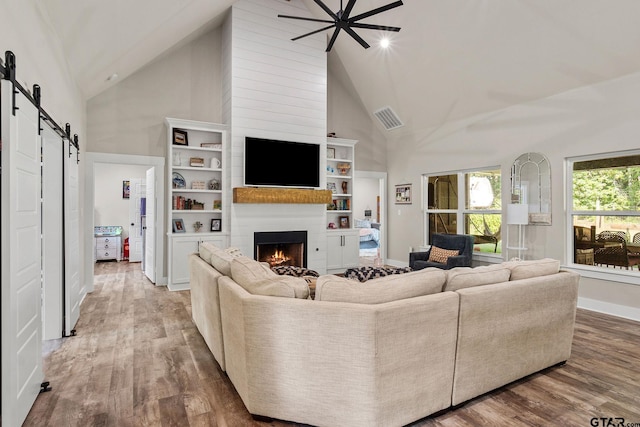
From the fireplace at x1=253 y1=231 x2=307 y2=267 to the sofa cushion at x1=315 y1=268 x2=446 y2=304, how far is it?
395cm

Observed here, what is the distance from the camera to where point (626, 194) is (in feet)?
14.4

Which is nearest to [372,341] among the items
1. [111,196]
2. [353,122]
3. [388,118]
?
[388,118]

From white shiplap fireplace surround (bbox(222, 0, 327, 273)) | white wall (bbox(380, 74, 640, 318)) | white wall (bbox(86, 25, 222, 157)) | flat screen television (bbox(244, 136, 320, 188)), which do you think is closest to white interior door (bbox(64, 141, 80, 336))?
white wall (bbox(86, 25, 222, 157))

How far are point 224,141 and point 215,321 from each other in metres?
3.84

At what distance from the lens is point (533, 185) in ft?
17.3

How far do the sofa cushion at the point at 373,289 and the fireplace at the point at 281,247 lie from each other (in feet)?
13.0

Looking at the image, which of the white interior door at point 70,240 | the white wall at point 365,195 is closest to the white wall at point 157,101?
the white interior door at point 70,240

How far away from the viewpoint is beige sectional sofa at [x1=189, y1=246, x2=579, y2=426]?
192 cm

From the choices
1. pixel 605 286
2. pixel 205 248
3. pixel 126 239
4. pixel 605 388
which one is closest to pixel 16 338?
pixel 205 248

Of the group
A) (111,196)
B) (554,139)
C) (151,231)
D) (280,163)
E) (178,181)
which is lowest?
(151,231)

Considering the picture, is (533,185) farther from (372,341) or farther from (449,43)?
(372,341)

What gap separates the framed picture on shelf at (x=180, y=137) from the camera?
569 cm

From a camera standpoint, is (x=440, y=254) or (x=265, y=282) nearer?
(x=265, y=282)

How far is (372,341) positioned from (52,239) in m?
3.12
